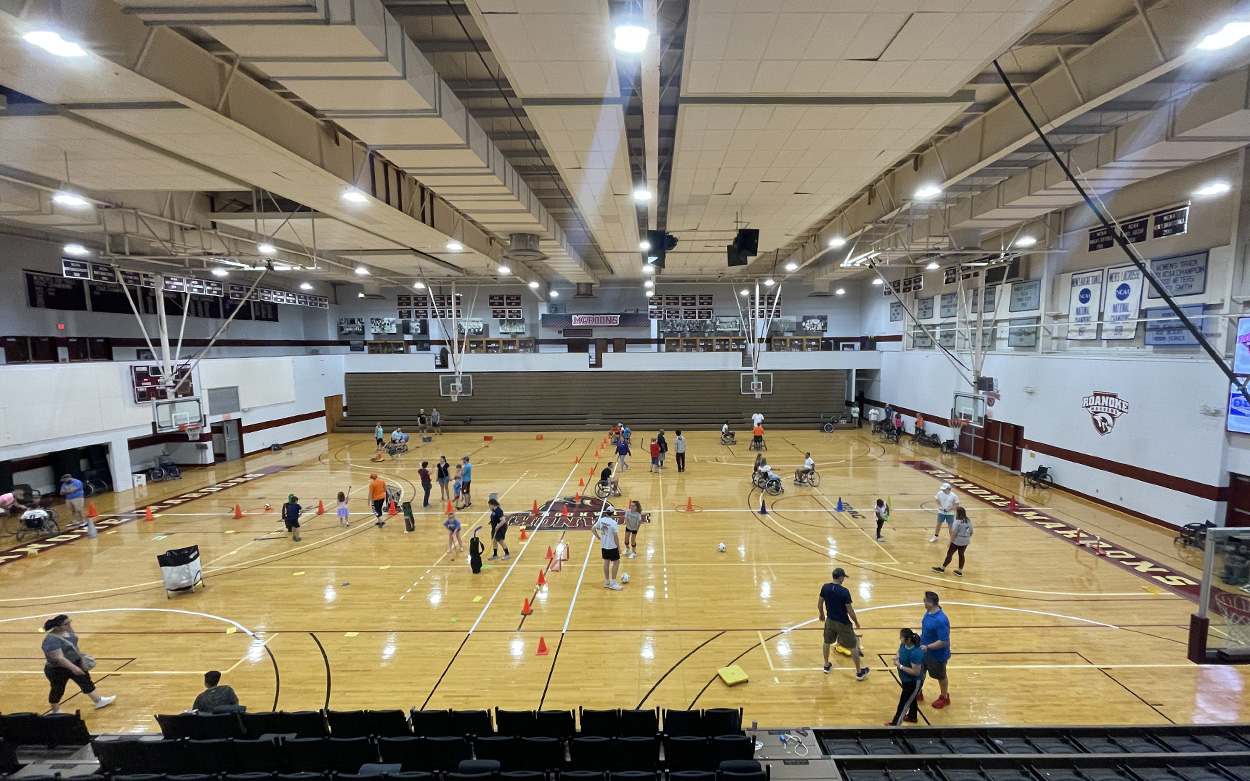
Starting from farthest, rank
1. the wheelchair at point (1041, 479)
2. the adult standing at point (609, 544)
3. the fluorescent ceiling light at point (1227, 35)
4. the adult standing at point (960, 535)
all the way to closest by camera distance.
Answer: the wheelchair at point (1041, 479), the adult standing at point (960, 535), the adult standing at point (609, 544), the fluorescent ceiling light at point (1227, 35)

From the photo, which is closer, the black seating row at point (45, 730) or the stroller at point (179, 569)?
the black seating row at point (45, 730)

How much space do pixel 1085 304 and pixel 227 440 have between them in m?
32.4

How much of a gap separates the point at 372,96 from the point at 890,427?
2552 centimetres

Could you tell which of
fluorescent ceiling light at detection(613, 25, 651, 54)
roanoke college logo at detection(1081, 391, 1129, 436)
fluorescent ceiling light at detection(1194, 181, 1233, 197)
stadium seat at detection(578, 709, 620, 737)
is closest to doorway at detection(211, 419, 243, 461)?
stadium seat at detection(578, 709, 620, 737)

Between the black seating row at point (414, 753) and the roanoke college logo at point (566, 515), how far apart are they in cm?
778

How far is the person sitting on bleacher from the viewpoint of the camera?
219 inches

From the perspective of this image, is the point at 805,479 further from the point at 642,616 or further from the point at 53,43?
the point at 53,43

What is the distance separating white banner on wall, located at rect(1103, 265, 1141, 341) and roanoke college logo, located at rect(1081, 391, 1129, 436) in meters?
1.72

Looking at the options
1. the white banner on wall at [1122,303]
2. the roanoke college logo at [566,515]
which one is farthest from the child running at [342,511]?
the white banner on wall at [1122,303]

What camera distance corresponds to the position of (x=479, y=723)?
5.21 meters

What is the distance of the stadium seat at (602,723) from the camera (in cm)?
516

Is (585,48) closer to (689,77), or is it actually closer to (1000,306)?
(689,77)

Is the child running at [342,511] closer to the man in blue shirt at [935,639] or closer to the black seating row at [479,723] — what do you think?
the black seating row at [479,723]

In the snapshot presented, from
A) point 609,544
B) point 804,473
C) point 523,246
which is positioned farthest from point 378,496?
point 804,473
